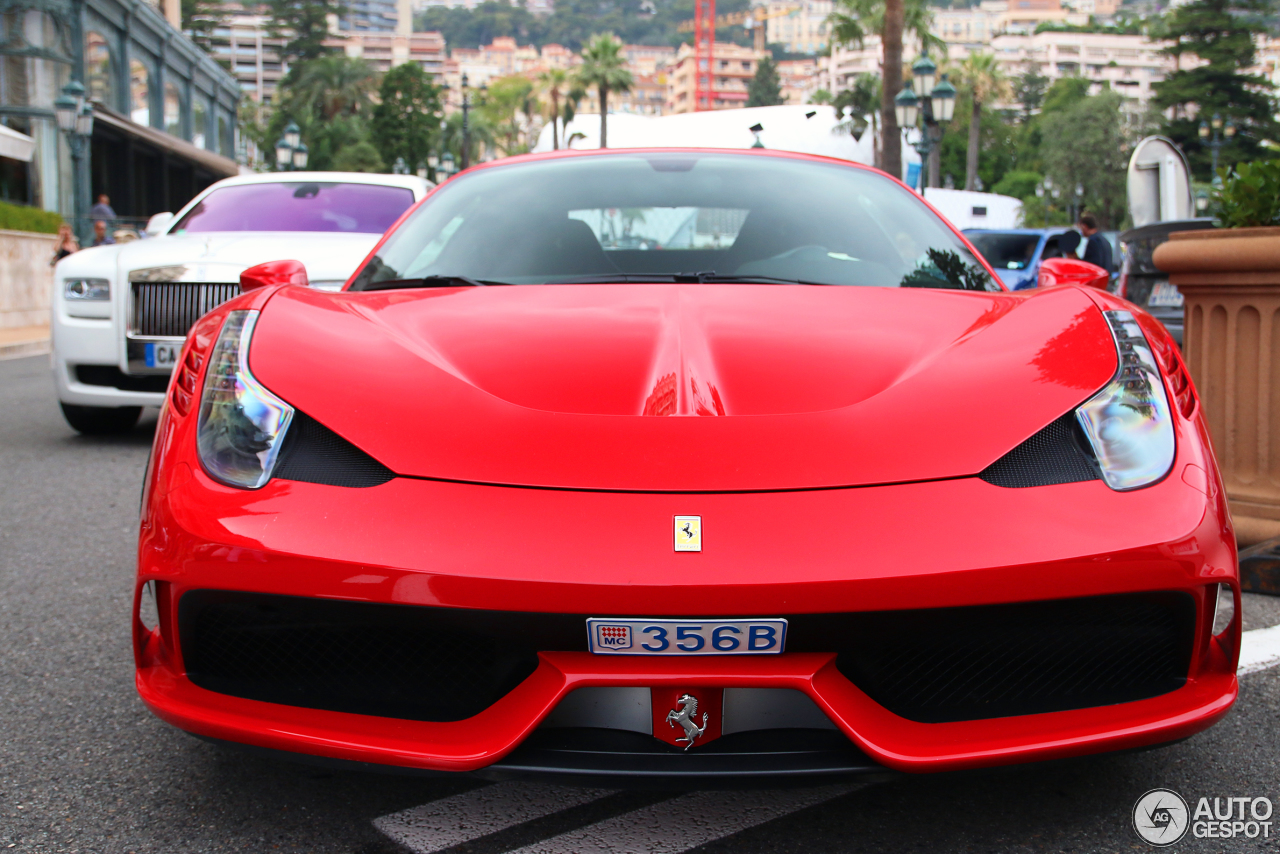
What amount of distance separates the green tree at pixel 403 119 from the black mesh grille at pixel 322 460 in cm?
6709

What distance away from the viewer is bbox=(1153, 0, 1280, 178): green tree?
56.2m

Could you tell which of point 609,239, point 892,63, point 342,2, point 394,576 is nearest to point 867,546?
point 394,576

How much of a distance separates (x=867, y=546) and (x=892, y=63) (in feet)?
68.3

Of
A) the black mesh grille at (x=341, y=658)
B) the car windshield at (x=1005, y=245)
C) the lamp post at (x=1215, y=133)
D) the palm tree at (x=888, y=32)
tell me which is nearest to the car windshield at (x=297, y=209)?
the black mesh grille at (x=341, y=658)

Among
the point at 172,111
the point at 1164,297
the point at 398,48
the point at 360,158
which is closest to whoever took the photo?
the point at 1164,297

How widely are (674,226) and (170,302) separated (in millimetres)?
3504

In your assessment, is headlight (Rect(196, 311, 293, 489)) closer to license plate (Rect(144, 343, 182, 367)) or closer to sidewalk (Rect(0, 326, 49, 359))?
license plate (Rect(144, 343, 182, 367))

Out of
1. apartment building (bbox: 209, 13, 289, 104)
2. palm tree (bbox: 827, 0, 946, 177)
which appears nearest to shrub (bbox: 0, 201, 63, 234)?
palm tree (bbox: 827, 0, 946, 177)

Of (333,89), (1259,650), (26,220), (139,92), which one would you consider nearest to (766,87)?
(333,89)

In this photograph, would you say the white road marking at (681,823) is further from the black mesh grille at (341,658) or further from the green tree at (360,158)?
the green tree at (360,158)

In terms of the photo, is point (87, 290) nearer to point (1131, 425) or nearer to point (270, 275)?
point (270, 275)

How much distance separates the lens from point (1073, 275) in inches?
97.4

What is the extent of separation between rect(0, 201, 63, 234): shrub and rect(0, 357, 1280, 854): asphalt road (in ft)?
66.1

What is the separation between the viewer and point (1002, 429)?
1684 mm
